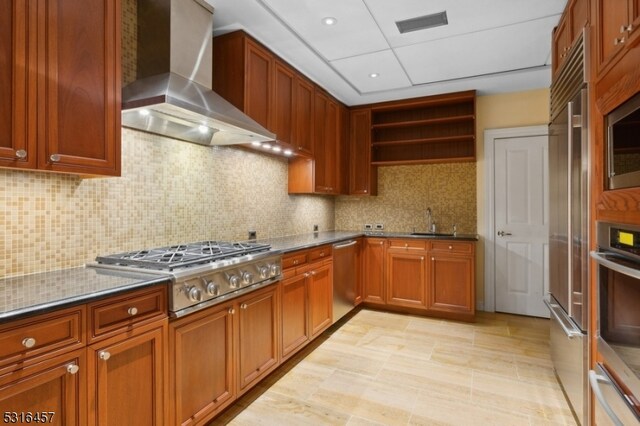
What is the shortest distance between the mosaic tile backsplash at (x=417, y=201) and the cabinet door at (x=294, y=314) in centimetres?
212

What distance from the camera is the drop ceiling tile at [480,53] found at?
2.70 meters

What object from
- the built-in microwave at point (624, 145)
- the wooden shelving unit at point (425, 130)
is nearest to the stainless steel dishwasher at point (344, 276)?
the wooden shelving unit at point (425, 130)

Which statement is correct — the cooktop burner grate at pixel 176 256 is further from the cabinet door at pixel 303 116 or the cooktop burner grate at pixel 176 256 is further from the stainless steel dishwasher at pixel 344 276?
the cabinet door at pixel 303 116

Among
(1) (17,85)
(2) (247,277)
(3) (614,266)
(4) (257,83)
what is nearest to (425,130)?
(4) (257,83)

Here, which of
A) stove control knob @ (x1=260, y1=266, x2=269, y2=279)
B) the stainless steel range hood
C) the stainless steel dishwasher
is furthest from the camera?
the stainless steel dishwasher

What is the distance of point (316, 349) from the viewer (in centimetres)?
312

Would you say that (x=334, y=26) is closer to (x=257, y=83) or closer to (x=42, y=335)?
(x=257, y=83)

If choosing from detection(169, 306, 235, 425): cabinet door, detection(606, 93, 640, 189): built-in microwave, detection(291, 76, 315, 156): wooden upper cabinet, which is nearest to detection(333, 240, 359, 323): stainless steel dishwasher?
detection(291, 76, 315, 156): wooden upper cabinet

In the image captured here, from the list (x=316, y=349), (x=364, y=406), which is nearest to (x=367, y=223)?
(x=316, y=349)

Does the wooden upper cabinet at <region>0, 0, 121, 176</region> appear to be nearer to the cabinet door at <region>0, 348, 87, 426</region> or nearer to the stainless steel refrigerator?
the cabinet door at <region>0, 348, 87, 426</region>

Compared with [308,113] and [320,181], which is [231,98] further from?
[320,181]

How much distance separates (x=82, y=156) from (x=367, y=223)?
369 cm

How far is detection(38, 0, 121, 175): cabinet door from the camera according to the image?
1.49 m

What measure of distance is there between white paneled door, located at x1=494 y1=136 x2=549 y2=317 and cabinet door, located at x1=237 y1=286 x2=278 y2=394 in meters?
2.99
